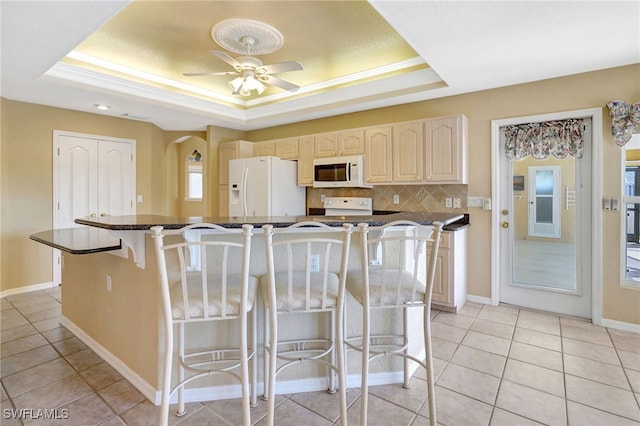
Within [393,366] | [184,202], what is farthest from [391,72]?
[184,202]

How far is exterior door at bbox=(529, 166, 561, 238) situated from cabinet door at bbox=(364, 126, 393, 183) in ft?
4.93

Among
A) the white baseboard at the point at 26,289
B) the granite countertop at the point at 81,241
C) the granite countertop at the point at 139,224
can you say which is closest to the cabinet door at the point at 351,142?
the granite countertop at the point at 139,224

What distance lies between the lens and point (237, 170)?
4.83 metres

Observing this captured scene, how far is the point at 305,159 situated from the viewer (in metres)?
4.64

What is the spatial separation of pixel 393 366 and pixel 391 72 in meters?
3.11

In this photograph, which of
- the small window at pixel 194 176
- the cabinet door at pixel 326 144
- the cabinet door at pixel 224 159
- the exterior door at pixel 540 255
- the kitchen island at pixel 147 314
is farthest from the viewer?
the small window at pixel 194 176

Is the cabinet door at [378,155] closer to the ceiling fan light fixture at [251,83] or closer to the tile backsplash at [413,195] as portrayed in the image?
the tile backsplash at [413,195]

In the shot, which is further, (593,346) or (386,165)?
(386,165)

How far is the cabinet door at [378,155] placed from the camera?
3867 millimetres

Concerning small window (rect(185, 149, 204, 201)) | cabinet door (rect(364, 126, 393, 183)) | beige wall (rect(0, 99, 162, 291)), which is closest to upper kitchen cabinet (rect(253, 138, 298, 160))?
cabinet door (rect(364, 126, 393, 183))

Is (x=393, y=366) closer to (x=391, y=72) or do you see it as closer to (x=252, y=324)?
(x=252, y=324)

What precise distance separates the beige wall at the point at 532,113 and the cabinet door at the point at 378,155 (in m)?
0.38

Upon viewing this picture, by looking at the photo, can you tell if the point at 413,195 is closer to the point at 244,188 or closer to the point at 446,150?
the point at 446,150

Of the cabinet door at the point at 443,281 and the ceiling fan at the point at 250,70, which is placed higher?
the ceiling fan at the point at 250,70
